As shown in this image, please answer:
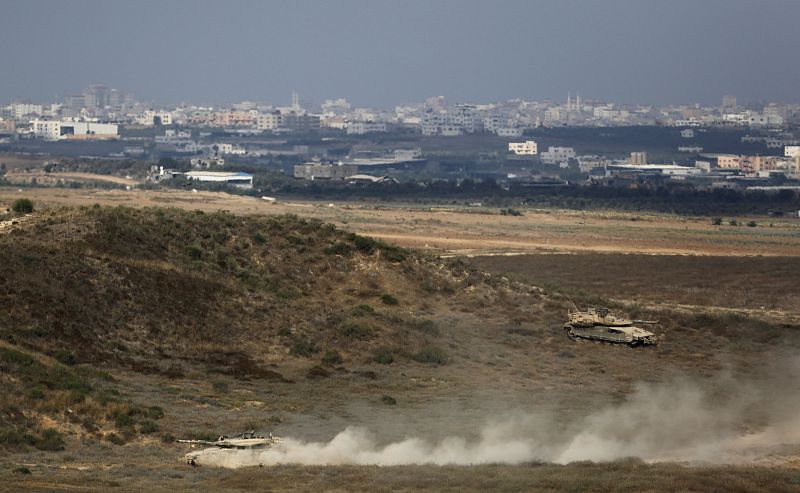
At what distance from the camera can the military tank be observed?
6178 centimetres

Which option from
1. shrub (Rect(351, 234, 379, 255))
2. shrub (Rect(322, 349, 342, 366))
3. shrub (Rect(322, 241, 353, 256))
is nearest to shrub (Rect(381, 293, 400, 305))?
shrub (Rect(322, 241, 353, 256))

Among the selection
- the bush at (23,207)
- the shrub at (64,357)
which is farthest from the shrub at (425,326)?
the bush at (23,207)

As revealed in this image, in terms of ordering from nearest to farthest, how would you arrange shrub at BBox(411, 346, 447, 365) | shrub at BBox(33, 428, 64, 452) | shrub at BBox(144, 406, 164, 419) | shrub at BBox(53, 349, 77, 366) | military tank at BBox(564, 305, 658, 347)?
shrub at BBox(33, 428, 64, 452) → shrub at BBox(144, 406, 164, 419) → shrub at BBox(53, 349, 77, 366) → shrub at BBox(411, 346, 447, 365) → military tank at BBox(564, 305, 658, 347)

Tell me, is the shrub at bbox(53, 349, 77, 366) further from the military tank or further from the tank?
the military tank

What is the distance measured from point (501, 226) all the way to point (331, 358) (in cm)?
8014

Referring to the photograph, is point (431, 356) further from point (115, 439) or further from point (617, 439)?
point (115, 439)

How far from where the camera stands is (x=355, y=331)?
59.8 meters

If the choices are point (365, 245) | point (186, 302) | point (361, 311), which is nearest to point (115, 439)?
point (186, 302)

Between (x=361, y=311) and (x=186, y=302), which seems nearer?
(x=186, y=302)

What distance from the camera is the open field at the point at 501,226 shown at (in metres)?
111

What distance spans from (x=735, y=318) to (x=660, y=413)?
2315 cm

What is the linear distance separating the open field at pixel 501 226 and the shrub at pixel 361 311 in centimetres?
3713

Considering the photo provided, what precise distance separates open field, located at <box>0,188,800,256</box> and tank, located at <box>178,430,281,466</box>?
63165 millimetres

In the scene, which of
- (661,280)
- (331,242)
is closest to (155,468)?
(331,242)
